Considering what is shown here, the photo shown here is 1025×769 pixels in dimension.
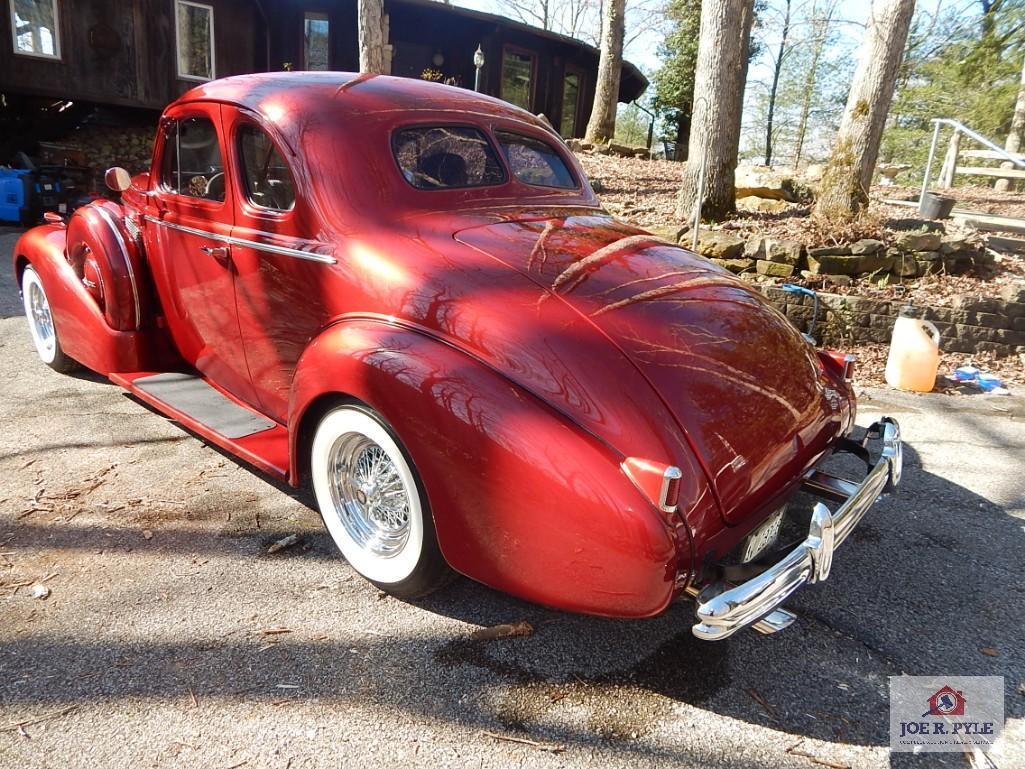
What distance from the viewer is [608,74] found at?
597 inches

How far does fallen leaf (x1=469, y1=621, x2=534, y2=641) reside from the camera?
245cm

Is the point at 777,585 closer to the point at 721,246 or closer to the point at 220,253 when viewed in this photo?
the point at 220,253

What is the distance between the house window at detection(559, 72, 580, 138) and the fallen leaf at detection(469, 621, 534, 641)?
19.8m

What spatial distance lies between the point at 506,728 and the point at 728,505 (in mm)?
944

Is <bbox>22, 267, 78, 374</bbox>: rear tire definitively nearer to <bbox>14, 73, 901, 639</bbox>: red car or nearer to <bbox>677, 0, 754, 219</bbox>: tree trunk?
<bbox>14, 73, 901, 639</bbox>: red car

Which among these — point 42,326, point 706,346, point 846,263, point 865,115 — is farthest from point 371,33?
point 706,346

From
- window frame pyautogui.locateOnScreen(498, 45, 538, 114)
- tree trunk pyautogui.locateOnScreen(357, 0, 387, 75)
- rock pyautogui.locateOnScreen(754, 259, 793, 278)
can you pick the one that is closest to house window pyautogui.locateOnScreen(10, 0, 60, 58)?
tree trunk pyautogui.locateOnScreen(357, 0, 387, 75)

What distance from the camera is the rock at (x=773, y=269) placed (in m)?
6.58

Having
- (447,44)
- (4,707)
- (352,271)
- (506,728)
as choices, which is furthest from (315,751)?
(447,44)

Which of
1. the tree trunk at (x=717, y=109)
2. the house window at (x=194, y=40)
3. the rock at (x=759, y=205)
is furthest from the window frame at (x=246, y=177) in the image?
the house window at (x=194, y=40)

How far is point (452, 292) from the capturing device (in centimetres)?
237

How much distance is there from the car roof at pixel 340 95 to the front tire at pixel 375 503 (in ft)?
4.57

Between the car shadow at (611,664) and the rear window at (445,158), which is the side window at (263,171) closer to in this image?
the rear window at (445,158)

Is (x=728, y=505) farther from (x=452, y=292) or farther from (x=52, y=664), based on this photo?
(x=52, y=664)
